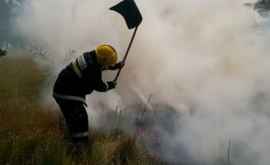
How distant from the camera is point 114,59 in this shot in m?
7.48

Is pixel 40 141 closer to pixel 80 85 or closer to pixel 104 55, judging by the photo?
pixel 80 85

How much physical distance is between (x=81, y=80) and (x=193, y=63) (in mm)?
4536

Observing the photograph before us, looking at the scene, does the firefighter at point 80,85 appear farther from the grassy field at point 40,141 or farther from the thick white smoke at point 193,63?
the thick white smoke at point 193,63

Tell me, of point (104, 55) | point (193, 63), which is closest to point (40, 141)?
point (104, 55)

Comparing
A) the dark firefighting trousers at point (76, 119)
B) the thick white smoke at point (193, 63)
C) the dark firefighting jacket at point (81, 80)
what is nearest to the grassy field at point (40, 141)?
the dark firefighting trousers at point (76, 119)

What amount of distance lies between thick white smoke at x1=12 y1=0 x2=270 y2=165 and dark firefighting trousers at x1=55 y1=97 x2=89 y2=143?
1.76m

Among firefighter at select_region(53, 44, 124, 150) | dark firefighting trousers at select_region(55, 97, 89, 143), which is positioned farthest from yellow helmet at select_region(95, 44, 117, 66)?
dark firefighting trousers at select_region(55, 97, 89, 143)

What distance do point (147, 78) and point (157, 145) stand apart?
2.43 metres

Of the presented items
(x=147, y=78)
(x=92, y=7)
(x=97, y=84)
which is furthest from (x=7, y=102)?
(x=92, y=7)

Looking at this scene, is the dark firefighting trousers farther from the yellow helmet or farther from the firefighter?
the yellow helmet

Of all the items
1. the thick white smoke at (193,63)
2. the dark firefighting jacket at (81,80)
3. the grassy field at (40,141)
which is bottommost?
the thick white smoke at (193,63)

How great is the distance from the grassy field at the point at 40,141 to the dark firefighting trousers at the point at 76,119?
0.20m

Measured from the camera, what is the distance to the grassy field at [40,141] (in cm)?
650

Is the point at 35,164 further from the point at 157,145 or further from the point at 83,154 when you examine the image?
the point at 157,145
